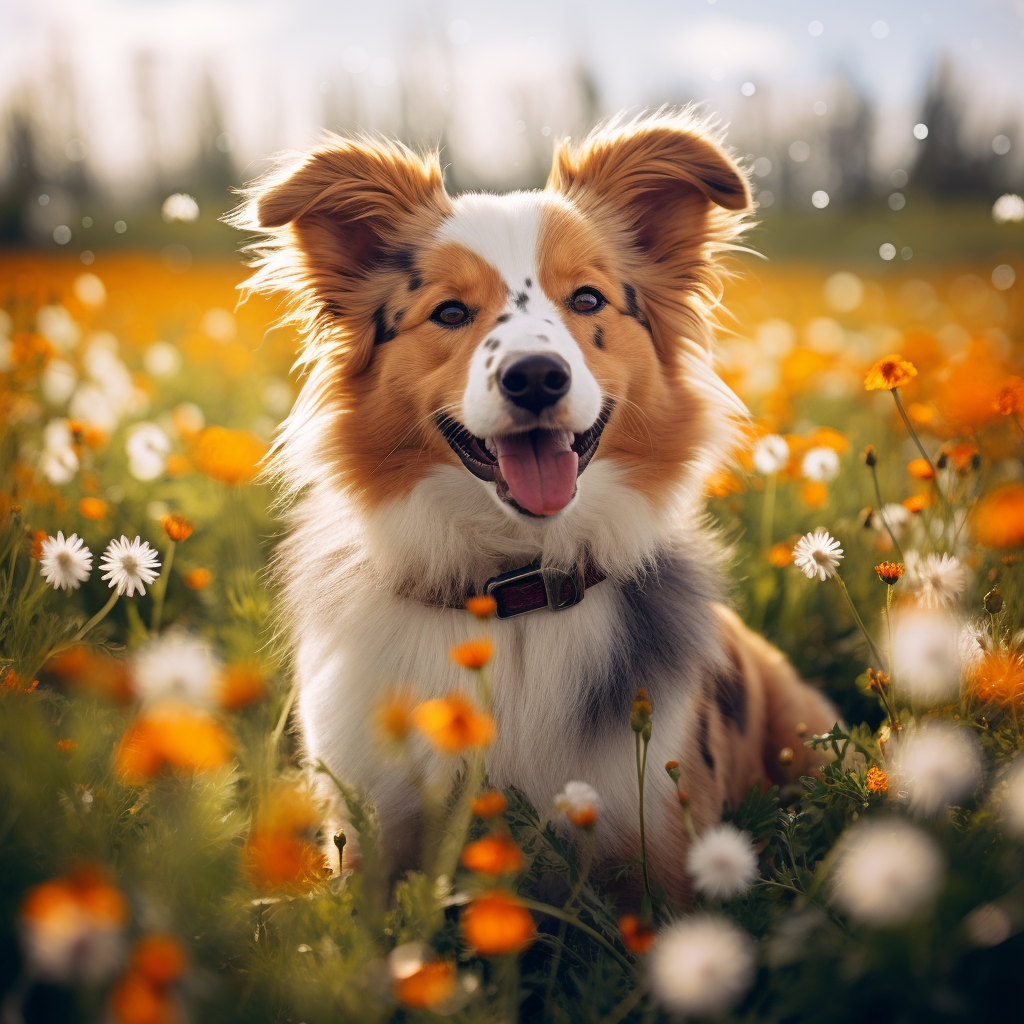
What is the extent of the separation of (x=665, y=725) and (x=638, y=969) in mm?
834

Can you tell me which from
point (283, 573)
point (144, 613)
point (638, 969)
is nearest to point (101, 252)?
point (144, 613)

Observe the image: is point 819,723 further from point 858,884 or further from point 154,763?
point 154,763

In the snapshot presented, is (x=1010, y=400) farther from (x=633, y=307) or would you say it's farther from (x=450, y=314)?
(x=450, y=314)

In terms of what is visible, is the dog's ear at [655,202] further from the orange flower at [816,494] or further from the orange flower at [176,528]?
the orange flower at [176,528]

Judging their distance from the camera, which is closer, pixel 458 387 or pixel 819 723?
pixel 458 387

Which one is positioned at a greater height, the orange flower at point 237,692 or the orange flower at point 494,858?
the orange flower at point 237,692

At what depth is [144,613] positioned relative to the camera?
3.97 metres

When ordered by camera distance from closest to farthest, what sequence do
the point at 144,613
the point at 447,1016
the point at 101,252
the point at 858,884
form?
1. the point at 858,884
2. the point at 447,1016
3. the point at 144,613
4. the point at 101,252

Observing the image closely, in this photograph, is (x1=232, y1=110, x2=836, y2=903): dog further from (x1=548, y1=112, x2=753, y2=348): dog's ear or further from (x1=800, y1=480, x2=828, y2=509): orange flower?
(x1=800, y1=480, x2=828, y2=509): orange flower

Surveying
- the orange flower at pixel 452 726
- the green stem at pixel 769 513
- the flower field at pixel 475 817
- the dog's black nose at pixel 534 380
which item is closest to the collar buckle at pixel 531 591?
the flower field at pixel 475 817

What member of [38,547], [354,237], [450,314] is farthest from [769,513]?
[38,547]

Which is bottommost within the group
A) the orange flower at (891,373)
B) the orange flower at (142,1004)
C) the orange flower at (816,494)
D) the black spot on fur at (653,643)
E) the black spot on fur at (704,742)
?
the black spot on fur at (704,742)

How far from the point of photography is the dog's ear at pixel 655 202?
3.16 meters

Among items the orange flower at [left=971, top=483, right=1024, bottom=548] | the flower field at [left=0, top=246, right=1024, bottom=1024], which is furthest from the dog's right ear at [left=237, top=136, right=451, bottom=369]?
the orange flower at [left=971, top=483, right=1024, bottom=548]
